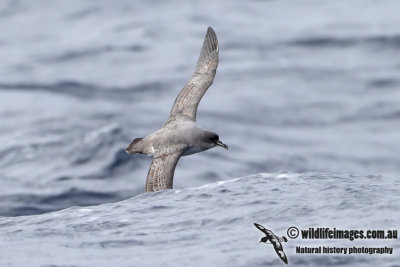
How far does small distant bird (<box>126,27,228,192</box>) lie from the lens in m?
11.6

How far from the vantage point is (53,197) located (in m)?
16.0

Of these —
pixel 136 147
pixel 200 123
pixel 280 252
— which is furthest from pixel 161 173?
pixel 200 123

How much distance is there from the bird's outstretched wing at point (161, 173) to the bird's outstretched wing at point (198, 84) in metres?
1.44

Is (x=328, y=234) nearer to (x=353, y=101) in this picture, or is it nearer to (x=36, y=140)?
(x=36, y=140)

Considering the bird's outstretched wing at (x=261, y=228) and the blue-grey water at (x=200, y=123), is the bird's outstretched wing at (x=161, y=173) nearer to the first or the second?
the blue-grey water at (x=200, y=123)

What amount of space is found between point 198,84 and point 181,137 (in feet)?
5.50

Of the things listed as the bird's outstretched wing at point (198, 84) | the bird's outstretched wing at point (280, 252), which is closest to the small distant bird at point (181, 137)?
the bird's outstretched wing at point (198, 84)

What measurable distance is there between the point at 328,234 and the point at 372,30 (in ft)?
63.4

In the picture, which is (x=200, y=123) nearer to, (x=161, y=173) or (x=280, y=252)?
(x=161, y=173)

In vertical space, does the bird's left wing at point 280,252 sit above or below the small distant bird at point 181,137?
below

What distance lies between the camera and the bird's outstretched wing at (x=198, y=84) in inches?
527

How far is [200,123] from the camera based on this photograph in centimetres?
2053

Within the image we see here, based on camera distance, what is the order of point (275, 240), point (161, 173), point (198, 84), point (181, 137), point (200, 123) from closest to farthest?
point (275, 240), point (161, 173), point (181, 137), point (198, 84), point (200, 123)

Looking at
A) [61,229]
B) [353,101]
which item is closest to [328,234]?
[61,229]
